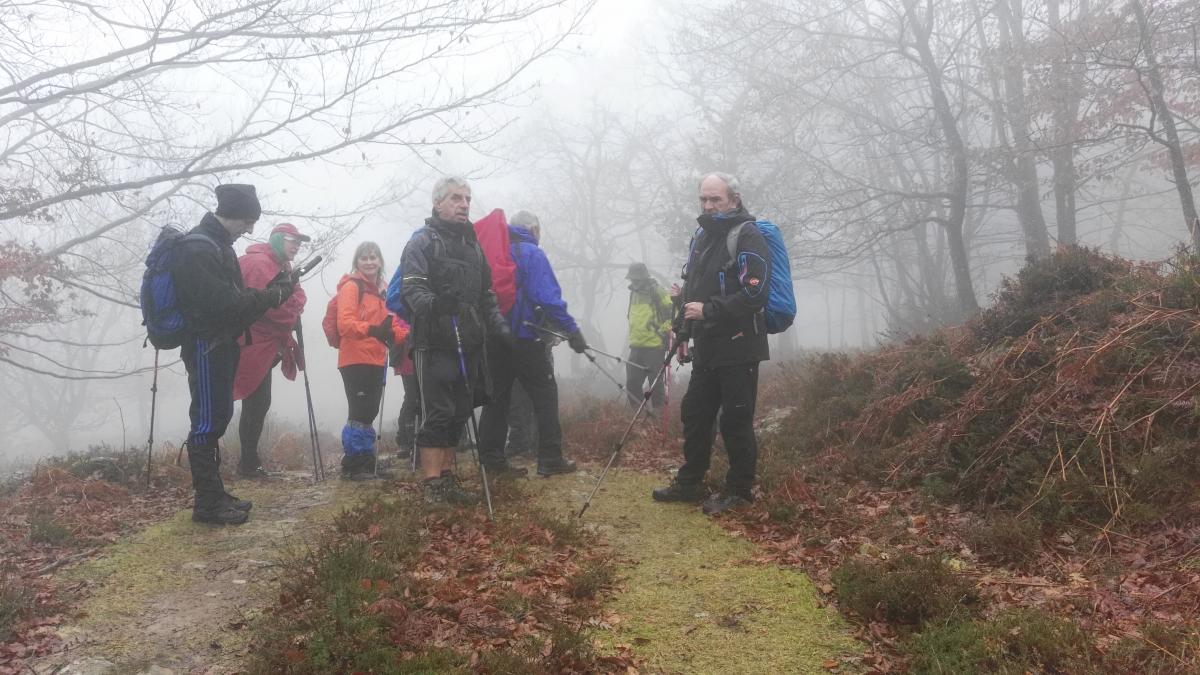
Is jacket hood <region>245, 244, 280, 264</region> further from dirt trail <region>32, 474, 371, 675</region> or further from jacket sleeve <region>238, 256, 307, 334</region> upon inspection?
dirt trail <region>32, 474, 371, 675</region>

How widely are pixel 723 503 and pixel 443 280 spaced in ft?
9.41

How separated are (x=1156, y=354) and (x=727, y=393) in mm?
3016

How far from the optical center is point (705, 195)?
5.39 m

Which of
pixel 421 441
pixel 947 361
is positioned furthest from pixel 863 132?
pixel 421 441

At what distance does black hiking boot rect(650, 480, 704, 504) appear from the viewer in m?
5.88

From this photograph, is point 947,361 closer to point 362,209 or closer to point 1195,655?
point 1195,655

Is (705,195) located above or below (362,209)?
below

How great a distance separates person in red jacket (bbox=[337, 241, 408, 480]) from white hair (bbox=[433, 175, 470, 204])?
6.01ft

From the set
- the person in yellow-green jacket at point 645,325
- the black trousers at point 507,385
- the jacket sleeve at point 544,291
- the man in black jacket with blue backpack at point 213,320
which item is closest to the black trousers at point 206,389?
the man in black jacket with blue backpack at point 213,320

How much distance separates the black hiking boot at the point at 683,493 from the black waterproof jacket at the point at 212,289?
3588 mm

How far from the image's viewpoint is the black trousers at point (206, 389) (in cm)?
522

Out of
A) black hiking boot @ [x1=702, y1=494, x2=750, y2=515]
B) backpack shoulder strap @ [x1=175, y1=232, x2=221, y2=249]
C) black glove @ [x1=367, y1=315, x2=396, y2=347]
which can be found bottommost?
black hiking boot @ [x1=702, y1=494, x2=750, y2=515]

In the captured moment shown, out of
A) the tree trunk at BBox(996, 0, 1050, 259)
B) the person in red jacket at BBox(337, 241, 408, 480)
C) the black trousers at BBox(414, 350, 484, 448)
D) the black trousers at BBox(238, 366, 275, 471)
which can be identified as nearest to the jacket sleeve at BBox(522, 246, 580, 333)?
the black trousers at BBox(414, 350, 484, 448)

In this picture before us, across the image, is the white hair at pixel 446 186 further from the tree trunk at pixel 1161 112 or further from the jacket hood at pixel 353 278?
the tree trunk at pixel 1161 112
